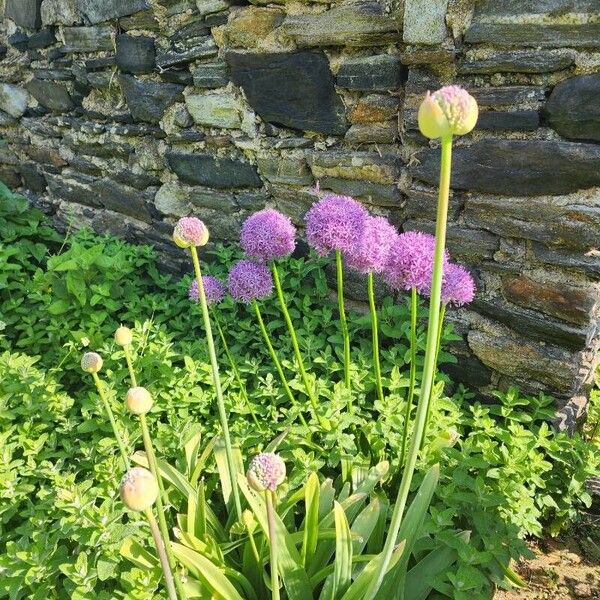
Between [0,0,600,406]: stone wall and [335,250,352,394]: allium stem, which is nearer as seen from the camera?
[335,250,352,394]: allium stem

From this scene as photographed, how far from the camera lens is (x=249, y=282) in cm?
180

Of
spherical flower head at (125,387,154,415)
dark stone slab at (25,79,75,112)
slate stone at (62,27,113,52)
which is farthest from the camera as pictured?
dark stone slab at (25,79,75,112)

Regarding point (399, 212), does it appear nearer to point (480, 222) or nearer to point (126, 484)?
point (480, 222)

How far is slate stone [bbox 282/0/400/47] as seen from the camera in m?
2.03

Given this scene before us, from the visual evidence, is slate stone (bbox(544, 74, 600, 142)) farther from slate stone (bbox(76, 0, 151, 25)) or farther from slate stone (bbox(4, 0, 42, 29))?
slate stone (bbox(4, 0, 42, 29))

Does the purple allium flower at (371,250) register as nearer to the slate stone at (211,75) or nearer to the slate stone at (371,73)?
the slate stone at (371,73)

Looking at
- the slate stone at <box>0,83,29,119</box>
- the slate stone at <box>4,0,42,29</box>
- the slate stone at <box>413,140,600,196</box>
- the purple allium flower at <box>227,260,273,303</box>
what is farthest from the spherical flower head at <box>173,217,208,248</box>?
the slate stone at <box>0,83,29,119</box>

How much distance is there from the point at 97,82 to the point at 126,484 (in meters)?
2.87

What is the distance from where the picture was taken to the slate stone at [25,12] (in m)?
3.50

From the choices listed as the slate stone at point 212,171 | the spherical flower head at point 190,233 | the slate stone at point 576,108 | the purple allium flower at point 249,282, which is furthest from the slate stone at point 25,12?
the slate stone at point 576,108

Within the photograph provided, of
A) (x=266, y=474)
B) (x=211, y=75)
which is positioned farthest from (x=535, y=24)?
(x=266, y=474)

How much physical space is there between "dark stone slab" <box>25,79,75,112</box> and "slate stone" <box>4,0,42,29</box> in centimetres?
33

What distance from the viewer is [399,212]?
2.29m

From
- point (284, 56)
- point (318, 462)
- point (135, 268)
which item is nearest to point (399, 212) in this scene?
point (284, 56)
